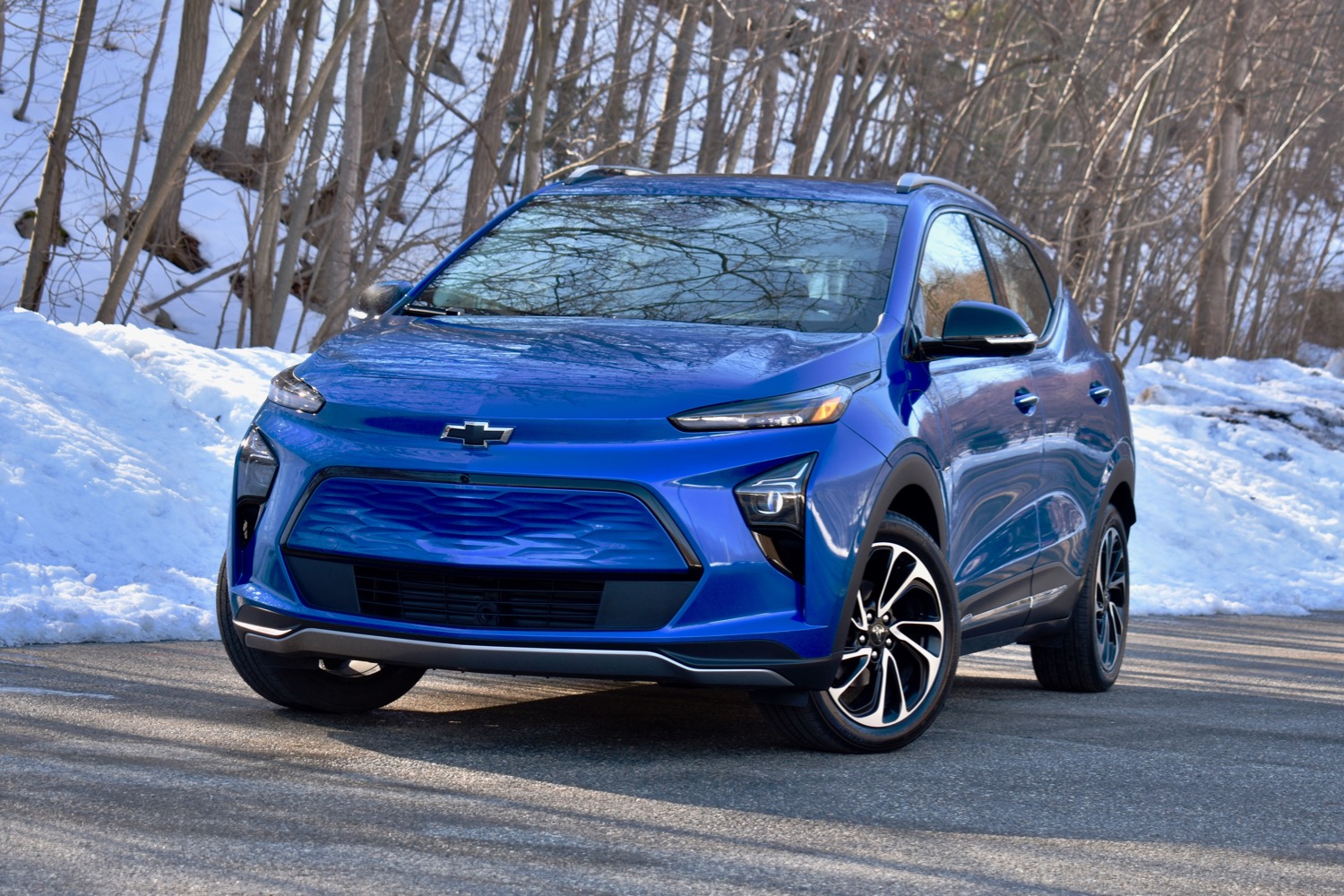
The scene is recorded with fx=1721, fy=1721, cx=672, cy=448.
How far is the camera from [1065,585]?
22.3 ft

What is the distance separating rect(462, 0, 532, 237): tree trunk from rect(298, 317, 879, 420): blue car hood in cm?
1299

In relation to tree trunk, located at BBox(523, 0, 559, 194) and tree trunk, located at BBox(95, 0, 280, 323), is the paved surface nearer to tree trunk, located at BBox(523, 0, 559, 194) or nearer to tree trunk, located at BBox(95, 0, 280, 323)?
tree trunk, located at BBox(95, 0, 280, 323)

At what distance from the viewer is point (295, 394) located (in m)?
4.93

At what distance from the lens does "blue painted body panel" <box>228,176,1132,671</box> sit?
4.44 meters

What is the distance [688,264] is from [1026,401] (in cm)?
139

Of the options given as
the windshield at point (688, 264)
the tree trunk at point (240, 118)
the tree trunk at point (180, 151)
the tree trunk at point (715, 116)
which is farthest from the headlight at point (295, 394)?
the tree trunk at point (240, 118)

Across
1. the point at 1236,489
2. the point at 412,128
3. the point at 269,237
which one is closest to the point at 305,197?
the point at 269,237

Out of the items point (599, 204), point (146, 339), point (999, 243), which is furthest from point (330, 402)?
point (146, 339)

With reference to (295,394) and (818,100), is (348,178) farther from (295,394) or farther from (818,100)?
(295,394)

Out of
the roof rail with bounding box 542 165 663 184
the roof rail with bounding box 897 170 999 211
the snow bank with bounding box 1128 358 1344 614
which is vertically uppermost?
the roof rail with bounding box 897 170 999 211

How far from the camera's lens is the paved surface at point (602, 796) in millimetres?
3447

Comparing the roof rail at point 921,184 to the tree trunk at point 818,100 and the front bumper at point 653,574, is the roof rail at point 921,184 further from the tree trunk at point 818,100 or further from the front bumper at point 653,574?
the tree trunk at point 818,100

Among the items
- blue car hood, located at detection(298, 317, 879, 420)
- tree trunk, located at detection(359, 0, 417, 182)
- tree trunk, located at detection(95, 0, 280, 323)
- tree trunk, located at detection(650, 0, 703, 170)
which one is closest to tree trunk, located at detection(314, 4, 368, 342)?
tree trunk, located at detection(359, 0, 417, 182)

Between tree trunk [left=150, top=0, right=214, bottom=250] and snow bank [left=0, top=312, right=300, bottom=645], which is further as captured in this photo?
tree trunk [left=150, top=0, right=214, bottom=250]
